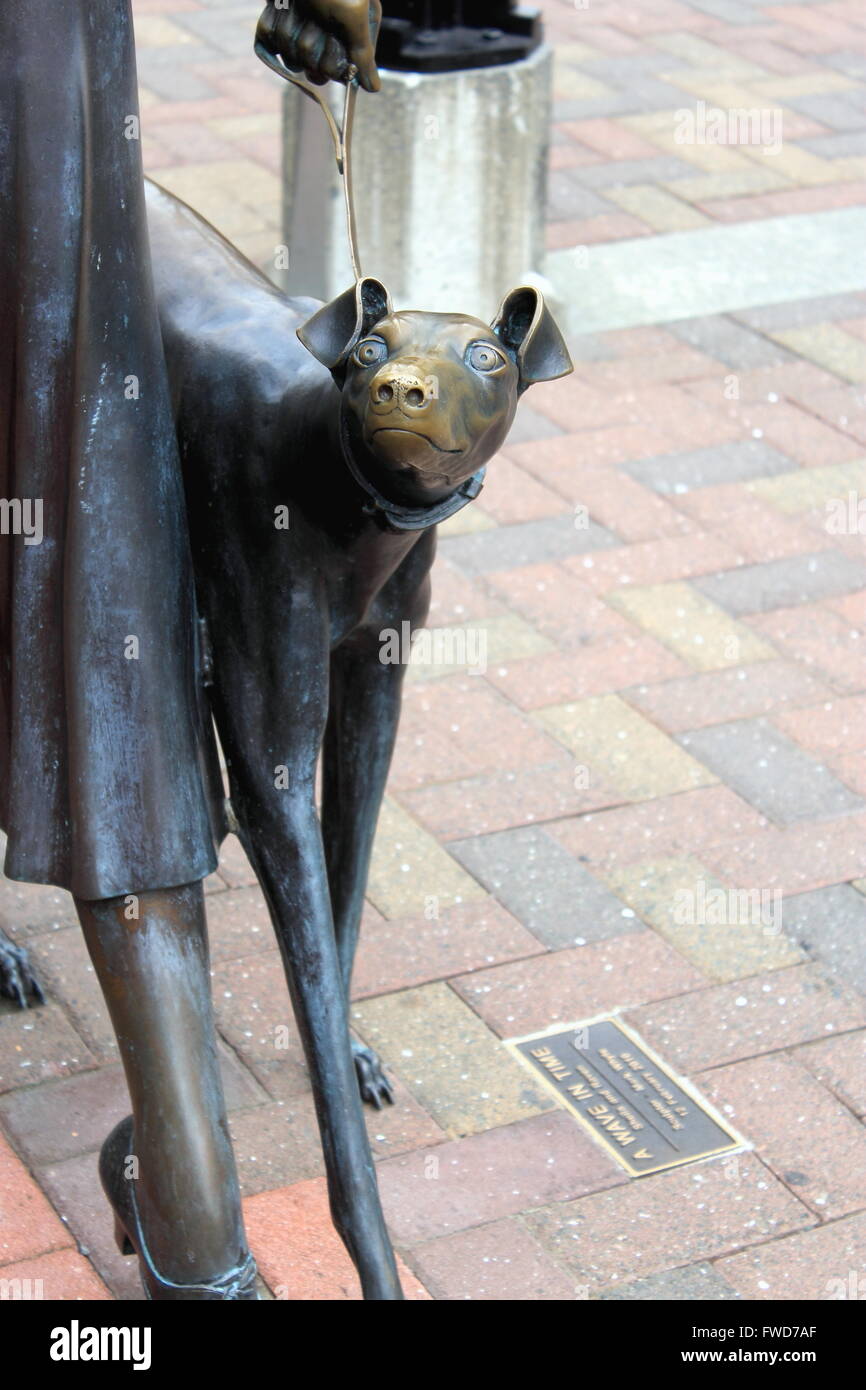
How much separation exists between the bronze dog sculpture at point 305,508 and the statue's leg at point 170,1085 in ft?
0.49

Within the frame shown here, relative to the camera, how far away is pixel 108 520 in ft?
9.34

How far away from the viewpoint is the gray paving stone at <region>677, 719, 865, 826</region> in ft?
15.6

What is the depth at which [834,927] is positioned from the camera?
434cm

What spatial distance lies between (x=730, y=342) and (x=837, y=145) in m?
2.03

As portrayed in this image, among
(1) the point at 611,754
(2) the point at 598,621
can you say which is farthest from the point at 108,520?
(2) the point at 598,621

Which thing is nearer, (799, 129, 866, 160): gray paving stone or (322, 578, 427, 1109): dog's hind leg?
(322, 578, 427, 1109): dog's hind leg

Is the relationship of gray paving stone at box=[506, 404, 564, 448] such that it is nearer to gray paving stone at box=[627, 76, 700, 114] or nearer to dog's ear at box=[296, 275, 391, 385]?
gray paving stone at box=[627, 76, 700, 114]

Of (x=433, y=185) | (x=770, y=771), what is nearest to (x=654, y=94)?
(x=433, y=185)

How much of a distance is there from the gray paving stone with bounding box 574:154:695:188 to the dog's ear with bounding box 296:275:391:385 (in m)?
5.64

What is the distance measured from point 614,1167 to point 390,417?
1.70 m

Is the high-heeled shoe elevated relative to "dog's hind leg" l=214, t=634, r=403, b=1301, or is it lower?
lower

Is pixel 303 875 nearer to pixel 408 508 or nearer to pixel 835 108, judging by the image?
pixel 408 508

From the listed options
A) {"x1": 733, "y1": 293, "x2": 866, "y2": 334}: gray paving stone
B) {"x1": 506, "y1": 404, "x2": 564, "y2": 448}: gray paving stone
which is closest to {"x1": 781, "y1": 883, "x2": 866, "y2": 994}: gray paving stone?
{"x1": 506, "y1": 404, "x2": 564, "y2": 448}: gray paving stone
